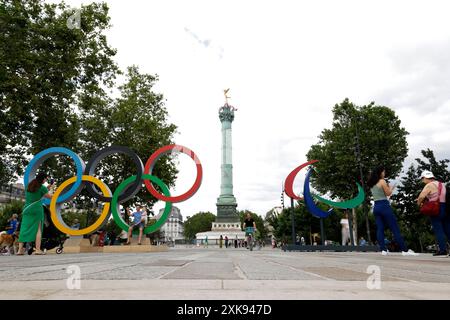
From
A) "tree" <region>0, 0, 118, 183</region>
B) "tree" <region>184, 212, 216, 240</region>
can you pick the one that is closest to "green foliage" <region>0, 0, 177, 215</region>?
"tree" <region>0, 0, 118, 183</region>

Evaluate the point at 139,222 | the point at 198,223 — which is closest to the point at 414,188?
the point at 139,222

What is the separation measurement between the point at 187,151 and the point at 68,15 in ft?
31.6

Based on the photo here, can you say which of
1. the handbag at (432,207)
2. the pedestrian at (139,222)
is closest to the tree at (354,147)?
the pedestrian at (139,222)

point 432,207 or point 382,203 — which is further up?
point 382,203

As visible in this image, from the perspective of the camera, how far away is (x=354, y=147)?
33.0m

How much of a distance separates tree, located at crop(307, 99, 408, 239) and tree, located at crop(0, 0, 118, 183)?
24184 millimetres

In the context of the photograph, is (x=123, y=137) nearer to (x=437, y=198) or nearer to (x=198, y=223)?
(x=437, y=198)

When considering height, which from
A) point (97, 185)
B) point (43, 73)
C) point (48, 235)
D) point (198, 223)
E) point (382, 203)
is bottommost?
point (48, 235)

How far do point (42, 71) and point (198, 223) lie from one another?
107 metres

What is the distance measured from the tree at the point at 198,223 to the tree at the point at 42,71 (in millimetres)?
102115

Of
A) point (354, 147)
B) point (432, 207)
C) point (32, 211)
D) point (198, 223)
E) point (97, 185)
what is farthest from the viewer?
point (198, 223)
